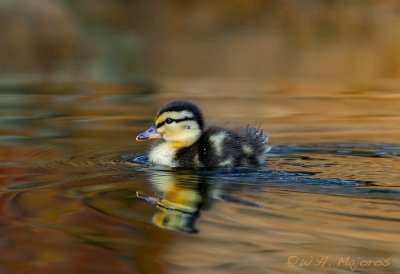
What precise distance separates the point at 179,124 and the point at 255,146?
0.48m

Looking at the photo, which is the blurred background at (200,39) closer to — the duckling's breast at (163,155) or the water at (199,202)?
the water at (199,202)

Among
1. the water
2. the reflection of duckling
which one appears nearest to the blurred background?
the water

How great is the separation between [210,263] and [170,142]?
2.44 metres

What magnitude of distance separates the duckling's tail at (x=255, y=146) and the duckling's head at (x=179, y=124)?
0.93ft

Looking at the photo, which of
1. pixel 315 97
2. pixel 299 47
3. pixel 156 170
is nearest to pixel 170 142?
pixel 156 170

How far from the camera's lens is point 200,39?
19.4m

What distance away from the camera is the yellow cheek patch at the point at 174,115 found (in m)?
6.03

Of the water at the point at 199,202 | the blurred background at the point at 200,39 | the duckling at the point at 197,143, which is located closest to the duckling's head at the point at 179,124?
the duckling at the point at 197,143

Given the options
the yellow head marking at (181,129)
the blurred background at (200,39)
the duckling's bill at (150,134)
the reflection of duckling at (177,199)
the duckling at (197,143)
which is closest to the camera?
the reflection of duckling at (177,199)

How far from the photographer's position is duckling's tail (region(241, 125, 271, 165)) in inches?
226

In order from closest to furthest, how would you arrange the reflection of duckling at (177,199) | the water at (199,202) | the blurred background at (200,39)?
1. the water at (199,202)
2. the reflection of duckling at (177,199)
3. the blurred background at (200,39)

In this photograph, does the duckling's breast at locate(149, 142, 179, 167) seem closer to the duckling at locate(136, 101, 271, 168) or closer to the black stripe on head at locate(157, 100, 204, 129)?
the duckling at locate(136, 101, 271, 168)

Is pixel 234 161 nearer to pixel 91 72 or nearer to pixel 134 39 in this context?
pixel 91 72

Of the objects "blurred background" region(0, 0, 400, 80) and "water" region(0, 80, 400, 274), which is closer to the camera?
"water" region(0, 80, 400, 274)
